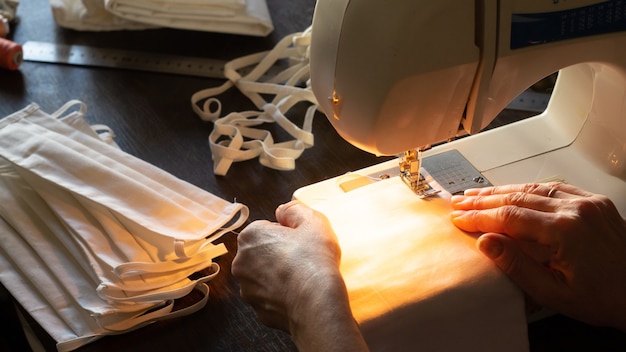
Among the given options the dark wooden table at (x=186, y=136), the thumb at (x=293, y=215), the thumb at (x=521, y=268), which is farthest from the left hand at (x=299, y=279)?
the thumb at (x=521, y=268)

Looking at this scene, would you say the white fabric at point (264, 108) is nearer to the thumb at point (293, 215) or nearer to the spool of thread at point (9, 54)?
the thumb at point (293, 215)

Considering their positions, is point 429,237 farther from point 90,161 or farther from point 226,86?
point 226,86

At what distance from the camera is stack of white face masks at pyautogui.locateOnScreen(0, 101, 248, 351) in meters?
1.10

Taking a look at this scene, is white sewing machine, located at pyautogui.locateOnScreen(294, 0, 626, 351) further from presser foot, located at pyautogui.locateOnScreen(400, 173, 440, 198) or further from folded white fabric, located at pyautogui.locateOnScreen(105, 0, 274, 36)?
folded white fabric, located at pyautogui.locateOnScreen(105, 0, 274, 36)

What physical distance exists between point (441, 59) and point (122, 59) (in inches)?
39.5

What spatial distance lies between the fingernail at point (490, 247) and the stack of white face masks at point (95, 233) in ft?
1.44

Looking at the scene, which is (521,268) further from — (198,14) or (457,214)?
(198,14)

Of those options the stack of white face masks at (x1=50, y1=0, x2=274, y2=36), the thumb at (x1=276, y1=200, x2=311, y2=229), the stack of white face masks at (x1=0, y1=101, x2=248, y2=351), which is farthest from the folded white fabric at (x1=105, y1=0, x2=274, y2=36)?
the thumb at (x1=276, y1=200, x2=311, y2=229)

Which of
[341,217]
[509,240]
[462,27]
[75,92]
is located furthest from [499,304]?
[75,92]

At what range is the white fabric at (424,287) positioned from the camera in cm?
93

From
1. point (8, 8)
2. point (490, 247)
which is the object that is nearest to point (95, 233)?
point (490, 247)

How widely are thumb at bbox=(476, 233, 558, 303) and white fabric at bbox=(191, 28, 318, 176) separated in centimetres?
50

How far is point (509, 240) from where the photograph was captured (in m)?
1.01

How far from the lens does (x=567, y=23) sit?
3.22 feet
